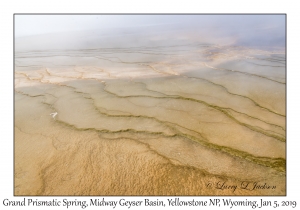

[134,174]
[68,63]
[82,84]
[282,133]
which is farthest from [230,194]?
[68,63]

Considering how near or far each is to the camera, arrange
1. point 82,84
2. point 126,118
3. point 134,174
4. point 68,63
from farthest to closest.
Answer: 1. point 68,63
2. point 82,84
3. point 126,118
4. point 134,174

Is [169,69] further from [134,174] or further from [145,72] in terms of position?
[134,174]

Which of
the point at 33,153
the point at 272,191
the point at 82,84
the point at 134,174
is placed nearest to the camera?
the point at 272,191

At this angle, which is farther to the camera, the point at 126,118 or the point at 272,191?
the point at 126,118
